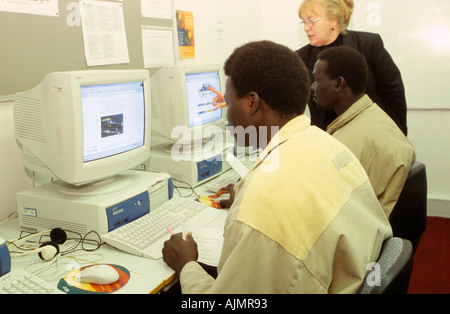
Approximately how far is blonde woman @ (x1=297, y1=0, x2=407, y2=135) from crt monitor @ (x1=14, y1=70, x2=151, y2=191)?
4.44ft

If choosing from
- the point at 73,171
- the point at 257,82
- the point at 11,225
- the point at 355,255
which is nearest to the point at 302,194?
the point at 355,255

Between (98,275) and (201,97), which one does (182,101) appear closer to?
(201,97)

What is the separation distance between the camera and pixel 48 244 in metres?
1.22

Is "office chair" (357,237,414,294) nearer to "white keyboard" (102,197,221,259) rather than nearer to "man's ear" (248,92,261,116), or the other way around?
"man's ear" (248,92,261,116)

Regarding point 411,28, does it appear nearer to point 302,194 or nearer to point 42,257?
point 302,194

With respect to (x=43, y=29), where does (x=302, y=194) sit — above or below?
below

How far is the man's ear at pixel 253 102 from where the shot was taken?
991 mm

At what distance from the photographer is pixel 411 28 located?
2928mm

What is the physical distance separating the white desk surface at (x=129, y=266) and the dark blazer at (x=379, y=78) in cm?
161

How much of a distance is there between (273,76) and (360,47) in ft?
5.43

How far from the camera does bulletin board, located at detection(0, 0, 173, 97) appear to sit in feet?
4.85

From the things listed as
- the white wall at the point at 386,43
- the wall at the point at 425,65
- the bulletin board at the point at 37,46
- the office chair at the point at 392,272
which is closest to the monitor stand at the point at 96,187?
the bulletin board at the point at 37,46
